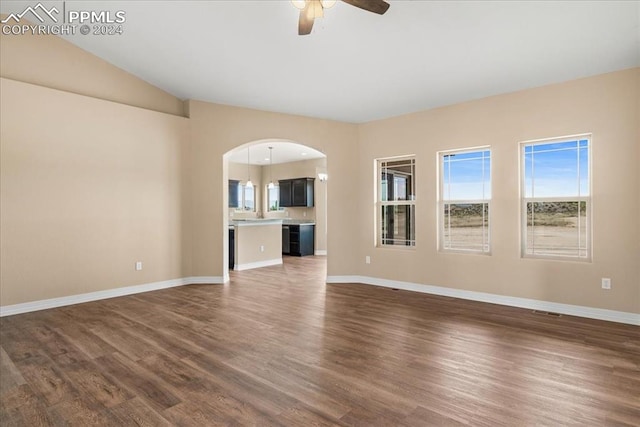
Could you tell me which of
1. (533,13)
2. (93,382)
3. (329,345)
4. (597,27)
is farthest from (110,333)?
(597,27)

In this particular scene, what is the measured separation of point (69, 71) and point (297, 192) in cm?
649

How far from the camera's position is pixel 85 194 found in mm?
4668

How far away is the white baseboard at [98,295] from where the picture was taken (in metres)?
4.12

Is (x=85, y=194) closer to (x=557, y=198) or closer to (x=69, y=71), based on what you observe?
(x=69, y=71)

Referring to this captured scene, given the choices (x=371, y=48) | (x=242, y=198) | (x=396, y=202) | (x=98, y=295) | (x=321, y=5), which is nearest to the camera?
(x=321, y=5)

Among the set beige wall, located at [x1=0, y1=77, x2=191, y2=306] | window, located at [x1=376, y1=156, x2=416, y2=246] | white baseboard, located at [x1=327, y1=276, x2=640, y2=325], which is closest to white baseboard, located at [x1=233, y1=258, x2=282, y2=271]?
beige wall, located at [x1=0, y1=77, x2=191, y2=306]

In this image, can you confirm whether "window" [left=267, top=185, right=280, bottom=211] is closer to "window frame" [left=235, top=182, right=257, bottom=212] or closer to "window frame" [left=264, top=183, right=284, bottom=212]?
"window frame" [left=264, top=183, right=284, bottom=212]

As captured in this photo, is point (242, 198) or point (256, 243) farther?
point (242, 198)

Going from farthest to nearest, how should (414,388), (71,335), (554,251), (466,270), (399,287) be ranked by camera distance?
(399,287)
(466,270)
(554,251)
(71,335)
(414,388)

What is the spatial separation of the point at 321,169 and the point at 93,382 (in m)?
8.43

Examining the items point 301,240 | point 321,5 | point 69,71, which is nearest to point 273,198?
point 301,240

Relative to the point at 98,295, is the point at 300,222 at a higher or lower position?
higher

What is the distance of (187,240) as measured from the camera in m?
5.71

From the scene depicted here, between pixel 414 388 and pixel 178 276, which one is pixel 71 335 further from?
pixel 414 388
